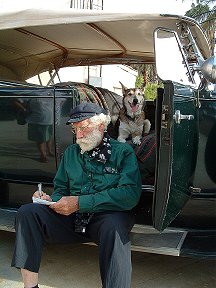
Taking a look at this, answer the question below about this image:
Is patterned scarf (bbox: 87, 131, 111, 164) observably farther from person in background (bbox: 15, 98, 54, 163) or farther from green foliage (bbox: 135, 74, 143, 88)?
green foliage (bbox: 135, 74, 143, 88)

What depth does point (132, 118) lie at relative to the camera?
442 cm

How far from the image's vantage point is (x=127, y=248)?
8.63 ft

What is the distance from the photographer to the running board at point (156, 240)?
2.81 m

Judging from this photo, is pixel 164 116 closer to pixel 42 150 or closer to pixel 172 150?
pixel 172 150

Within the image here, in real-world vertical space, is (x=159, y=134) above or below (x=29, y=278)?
above

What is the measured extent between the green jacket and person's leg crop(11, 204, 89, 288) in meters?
0.19

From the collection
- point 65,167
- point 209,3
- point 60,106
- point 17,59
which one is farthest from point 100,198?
point 209,3

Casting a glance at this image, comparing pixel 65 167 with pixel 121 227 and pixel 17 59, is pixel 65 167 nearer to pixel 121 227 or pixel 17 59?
pixel 121 227

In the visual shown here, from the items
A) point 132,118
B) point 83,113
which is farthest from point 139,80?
point 83,113

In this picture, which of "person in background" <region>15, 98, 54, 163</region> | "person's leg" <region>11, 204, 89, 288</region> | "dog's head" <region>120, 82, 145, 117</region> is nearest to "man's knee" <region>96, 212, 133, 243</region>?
"person's leg" <region>11, 204, 89, 288</region>

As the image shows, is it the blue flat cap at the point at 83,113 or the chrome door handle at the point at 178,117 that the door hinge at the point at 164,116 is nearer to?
the chrome door handle at the point at 178,117

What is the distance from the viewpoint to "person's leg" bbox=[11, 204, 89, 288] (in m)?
2.68

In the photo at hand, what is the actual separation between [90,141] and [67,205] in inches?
18.7

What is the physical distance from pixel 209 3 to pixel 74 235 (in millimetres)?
24586
